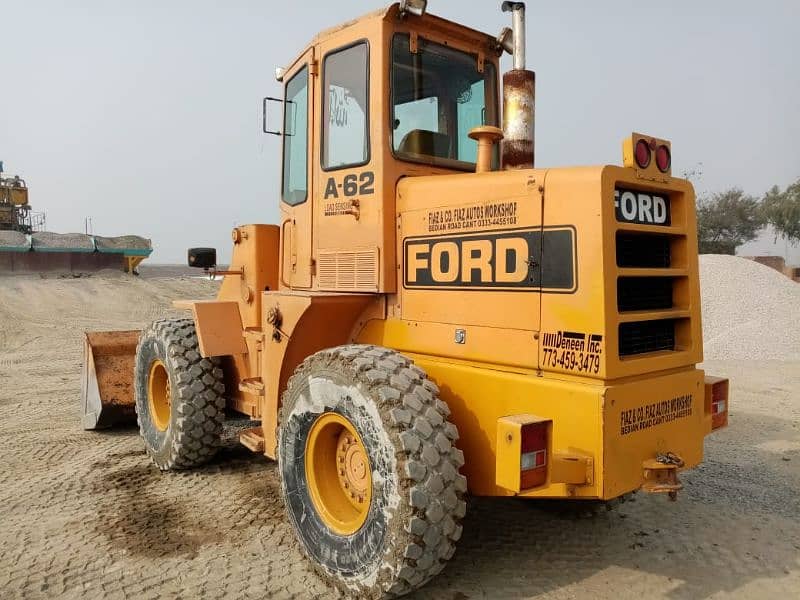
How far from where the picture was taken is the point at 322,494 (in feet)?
11.2

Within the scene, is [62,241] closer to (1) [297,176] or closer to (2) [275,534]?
(1) [297,176]

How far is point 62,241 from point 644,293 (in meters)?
22.7

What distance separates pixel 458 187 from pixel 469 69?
1.24 m

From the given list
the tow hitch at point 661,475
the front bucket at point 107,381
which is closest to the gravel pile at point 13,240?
the front bucket at point 107,381

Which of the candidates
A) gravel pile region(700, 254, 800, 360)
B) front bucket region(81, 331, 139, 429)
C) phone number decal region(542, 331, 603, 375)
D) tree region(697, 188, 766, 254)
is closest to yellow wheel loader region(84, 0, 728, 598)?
phone number decal region(542, 331, 603, 375)

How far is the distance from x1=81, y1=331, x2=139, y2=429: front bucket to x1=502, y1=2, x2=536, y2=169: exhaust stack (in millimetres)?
4430

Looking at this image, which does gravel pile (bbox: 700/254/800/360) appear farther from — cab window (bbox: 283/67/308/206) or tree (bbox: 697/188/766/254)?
tree (bbox: 697/188/766/254)

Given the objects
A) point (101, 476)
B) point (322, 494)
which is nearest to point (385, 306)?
point (322, 494)

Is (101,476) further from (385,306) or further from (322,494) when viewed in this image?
(385,306)

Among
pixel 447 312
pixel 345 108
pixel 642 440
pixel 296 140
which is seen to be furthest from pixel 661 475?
pixel 296 140

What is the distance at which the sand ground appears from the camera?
332 centimetres

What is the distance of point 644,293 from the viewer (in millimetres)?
3229

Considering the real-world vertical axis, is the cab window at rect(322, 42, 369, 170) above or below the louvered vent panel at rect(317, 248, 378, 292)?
above

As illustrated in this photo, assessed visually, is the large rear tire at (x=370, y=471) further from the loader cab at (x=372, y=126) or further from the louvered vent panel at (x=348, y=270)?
the loader cab at (x=372, y=126)
